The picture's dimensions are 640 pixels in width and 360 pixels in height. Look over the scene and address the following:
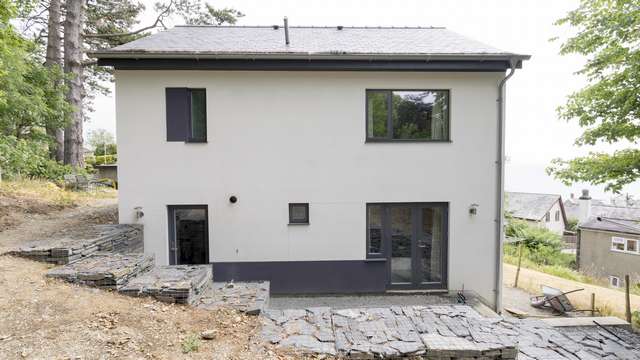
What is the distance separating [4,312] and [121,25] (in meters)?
14.1

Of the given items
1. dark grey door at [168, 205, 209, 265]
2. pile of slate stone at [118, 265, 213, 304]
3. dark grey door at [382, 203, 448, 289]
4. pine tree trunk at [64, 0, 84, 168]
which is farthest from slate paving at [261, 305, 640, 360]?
pine tree trunk at [64, 0, 84, 168]

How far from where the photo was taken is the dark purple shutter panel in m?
6.04

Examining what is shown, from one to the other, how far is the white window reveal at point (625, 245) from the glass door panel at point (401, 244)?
815 inches

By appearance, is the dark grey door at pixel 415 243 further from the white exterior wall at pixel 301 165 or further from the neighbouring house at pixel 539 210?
the neighbouring house at pixel 539 210

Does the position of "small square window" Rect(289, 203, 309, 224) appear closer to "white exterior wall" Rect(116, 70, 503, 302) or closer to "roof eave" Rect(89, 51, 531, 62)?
"white exterior wall" Rect(116, 70, 503, 302)

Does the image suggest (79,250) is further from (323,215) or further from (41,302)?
(323,215)

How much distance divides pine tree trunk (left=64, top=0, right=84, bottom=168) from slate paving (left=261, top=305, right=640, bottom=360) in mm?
12252

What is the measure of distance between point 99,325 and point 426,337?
376cm

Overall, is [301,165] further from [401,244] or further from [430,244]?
[430,244]

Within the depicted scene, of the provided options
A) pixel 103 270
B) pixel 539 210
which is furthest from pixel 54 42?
pixel 539 210

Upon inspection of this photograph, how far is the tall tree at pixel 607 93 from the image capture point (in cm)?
664

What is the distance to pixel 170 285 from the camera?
13.7ft

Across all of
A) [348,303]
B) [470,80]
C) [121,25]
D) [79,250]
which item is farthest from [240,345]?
[121,25]

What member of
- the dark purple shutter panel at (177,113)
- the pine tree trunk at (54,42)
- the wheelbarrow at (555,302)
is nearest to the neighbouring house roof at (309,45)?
the dark purple shutter panel at (177,113)
